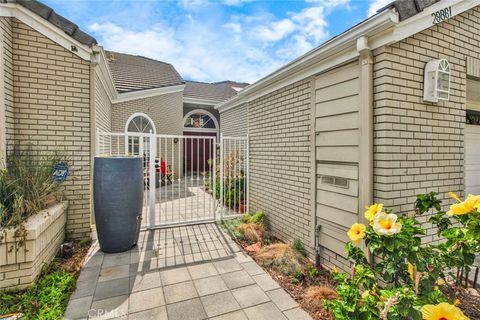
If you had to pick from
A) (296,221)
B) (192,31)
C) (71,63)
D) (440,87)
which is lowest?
(296,221)

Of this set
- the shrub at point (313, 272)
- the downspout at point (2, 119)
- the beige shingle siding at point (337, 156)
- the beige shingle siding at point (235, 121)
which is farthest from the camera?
the beige shingle siding at point (235, 121)

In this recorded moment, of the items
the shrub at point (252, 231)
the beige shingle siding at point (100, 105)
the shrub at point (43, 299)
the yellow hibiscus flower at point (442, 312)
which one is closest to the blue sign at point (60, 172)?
the beige shingle siding at point (100, 105)

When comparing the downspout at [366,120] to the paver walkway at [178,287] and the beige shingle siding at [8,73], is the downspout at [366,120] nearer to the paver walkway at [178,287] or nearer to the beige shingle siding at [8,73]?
the paver walkway at [178,287]

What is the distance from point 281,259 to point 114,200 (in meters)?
2.60

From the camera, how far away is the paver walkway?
2.34 metres

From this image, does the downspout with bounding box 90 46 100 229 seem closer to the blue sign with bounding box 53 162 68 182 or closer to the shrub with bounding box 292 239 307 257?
the blue sign with bounding box 53 162 68 182

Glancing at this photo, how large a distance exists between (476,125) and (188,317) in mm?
4954

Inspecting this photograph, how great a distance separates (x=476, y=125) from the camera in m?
3.73

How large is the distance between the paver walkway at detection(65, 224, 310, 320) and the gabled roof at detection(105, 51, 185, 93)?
7.52m

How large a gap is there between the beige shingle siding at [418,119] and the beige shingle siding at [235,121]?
4790 millimetres

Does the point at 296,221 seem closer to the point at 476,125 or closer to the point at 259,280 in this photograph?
the point at 259,280

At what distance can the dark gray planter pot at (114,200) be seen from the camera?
3547mm

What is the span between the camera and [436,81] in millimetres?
2631

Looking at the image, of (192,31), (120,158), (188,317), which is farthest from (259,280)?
(192,31)
